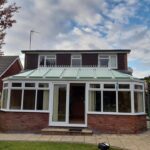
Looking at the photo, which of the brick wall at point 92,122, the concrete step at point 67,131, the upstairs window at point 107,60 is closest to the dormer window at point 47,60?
the upstairs window at point 107,60

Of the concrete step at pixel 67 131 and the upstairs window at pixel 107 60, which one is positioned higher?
the upstairs window at pixel 107 60

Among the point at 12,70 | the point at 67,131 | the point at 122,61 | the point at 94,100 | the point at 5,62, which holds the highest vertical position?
the point at 5,62

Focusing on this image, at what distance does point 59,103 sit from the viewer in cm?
1534

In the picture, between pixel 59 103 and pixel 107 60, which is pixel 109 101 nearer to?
pixel 59 103

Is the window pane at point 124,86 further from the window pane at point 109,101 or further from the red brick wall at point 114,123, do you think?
the red brick wall at point 114,123

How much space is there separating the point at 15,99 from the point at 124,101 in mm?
7473

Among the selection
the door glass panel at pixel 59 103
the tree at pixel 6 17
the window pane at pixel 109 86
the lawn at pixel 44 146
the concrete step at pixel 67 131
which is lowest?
the lawn at pixel 44 146

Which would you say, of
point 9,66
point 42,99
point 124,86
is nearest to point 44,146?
point 42,99

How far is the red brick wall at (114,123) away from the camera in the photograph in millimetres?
14227

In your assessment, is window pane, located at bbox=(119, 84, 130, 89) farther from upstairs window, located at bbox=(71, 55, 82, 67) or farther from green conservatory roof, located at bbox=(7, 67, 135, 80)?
upstairs window, located at bbox=(71, 55, 82, 67)

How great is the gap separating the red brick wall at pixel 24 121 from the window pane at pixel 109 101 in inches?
156

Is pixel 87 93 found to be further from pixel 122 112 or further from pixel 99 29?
pixel 99 29

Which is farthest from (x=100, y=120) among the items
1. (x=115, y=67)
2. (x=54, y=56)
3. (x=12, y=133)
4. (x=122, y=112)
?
(x=54, y=56)

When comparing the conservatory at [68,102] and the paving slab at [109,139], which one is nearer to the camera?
the paving slab at [109,139]
